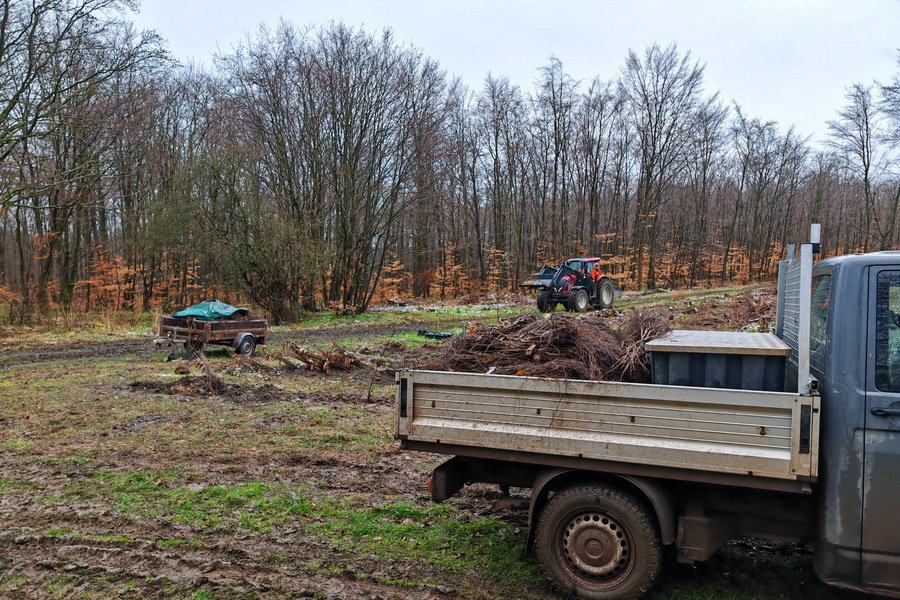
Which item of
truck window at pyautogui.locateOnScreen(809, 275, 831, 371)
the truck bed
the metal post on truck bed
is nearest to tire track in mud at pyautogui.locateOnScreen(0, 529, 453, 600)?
the truck bed

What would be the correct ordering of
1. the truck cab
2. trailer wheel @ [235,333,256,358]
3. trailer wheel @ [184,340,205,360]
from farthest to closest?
trailer wheel @ [235,333,256,358], trailer wheel @ [184,340,205,360], the truck cab

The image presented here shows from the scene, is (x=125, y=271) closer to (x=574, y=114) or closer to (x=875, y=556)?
(x=574, y=114)

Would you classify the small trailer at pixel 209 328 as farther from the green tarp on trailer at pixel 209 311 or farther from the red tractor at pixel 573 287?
the red tractor at pixel 573 287

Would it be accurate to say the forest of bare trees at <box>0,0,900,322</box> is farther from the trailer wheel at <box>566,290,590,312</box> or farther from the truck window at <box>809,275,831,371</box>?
the truck window at <box>809,275,831,371</box>

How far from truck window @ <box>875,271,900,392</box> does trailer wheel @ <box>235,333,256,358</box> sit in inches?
496

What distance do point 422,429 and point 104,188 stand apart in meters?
28.9

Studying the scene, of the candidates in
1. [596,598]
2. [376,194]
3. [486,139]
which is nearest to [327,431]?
[596,598]

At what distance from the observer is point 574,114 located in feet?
125

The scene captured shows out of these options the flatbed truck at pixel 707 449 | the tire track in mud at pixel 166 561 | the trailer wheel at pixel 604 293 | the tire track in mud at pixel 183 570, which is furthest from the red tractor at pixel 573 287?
the tire track in mud at pixel 183 570

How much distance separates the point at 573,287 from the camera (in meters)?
21.5

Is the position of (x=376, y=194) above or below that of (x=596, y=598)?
above

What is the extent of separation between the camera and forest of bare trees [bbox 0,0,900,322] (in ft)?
65.6

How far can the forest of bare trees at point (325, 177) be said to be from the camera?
19984 millimetres

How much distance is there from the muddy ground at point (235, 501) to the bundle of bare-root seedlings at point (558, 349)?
1.36m
